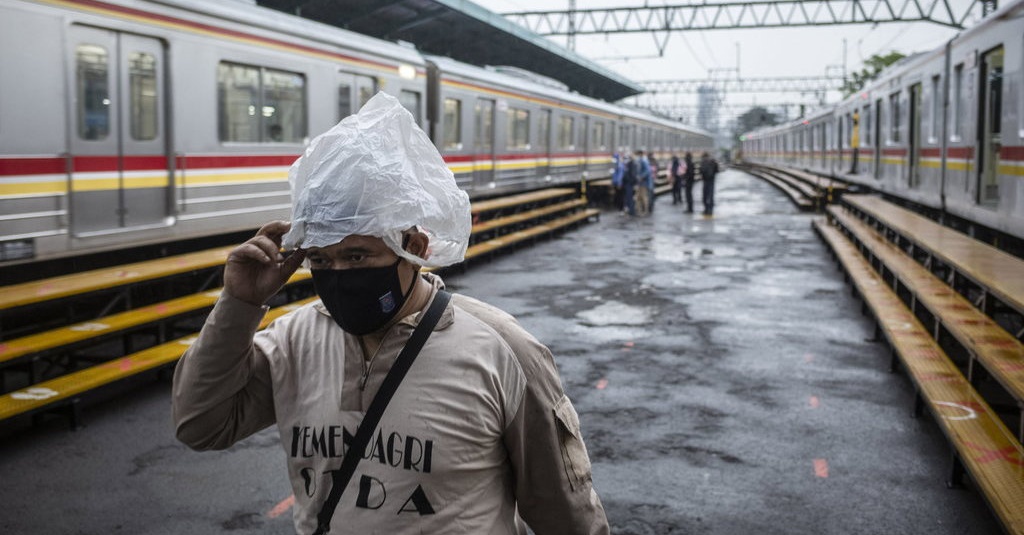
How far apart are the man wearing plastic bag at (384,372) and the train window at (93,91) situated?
6188 millimetres

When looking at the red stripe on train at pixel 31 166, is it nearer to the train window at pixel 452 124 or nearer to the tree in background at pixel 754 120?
the train window at pixel 452 124

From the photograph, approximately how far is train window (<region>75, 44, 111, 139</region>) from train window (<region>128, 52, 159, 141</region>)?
297mm

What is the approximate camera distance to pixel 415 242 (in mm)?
2201

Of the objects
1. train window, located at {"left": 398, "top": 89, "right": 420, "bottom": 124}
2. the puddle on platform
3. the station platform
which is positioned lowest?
the station platform

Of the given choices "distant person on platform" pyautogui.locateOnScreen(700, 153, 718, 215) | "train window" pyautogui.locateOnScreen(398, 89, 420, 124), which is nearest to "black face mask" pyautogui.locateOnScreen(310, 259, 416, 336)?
"train window" pyautogui.locateOnScreen(398, 89, 420, 124)

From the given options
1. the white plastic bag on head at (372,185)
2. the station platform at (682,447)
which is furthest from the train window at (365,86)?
the white plastic bag on head at (372,185)

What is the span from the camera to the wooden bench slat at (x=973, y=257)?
602cm

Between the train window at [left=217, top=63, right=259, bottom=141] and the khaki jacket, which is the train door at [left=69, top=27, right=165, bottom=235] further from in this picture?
the khaki jacket

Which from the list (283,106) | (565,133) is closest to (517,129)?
(565,133)

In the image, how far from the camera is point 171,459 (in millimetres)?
5719

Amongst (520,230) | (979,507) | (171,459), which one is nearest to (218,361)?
(171,459)

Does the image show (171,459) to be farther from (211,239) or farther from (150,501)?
(211,239)

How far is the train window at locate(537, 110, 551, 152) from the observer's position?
71.6 ft

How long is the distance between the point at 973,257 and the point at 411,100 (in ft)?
28.0
